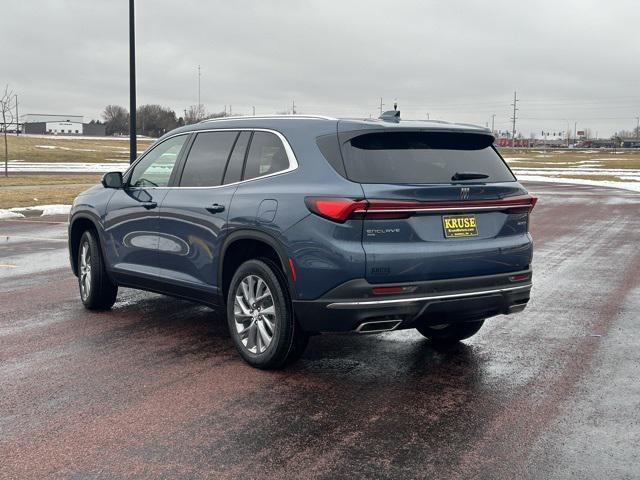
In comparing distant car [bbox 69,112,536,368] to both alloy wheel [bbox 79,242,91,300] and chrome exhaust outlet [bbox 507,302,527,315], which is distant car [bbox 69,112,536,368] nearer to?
chrome exhaust outlet [bbox 507,302,527,315]

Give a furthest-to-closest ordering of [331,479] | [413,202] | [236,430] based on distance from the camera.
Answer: [413,202]
[236,430]
[331,479]

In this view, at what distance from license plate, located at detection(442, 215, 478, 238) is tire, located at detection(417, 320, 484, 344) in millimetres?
1291

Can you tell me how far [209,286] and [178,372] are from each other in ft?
2.65

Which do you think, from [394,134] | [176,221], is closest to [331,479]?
[394,134]

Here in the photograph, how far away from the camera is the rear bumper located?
5082 mm

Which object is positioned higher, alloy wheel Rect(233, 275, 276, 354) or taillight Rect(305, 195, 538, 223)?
taillight Rect(305, 195, 538, 223)

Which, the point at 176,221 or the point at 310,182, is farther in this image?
the point at 176,221

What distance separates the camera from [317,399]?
5.14 meters

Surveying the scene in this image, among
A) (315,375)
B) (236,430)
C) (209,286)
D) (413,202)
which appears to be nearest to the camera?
(236,430)

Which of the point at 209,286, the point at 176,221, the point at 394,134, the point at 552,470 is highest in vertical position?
the point at 394,134

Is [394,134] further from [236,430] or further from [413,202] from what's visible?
[236,430]

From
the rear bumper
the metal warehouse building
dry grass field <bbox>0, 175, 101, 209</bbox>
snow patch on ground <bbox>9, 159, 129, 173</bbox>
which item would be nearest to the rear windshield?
the rear bumper

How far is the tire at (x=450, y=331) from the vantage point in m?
6.56

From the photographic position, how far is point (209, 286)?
6258 millimetres
